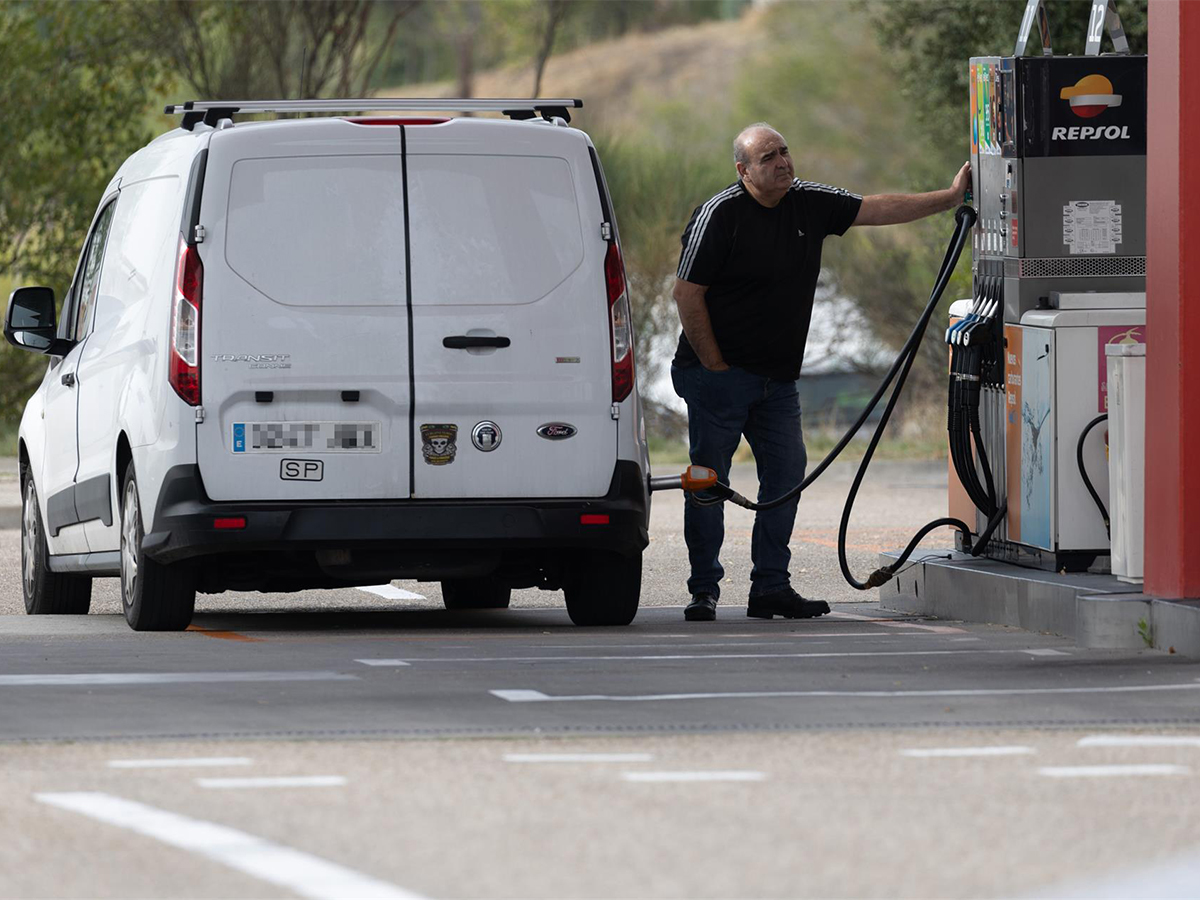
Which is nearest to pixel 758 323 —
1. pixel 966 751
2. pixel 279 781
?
pixel 966 751

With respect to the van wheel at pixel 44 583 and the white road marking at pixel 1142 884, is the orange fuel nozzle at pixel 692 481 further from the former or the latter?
the white road marking at pixel 1142 884

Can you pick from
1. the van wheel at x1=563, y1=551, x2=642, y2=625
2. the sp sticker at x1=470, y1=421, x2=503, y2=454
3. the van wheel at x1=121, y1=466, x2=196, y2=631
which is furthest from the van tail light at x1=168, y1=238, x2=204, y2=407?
the van wheel at x1=563, y1=551, x2=642, y2=625

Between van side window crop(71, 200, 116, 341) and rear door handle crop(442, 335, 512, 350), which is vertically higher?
van side window crop(71, 200, 116, 341)

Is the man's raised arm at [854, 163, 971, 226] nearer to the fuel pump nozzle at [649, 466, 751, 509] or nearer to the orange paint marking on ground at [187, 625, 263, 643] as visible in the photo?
the fuel pump nozzle at [649, 466, 751, 509]

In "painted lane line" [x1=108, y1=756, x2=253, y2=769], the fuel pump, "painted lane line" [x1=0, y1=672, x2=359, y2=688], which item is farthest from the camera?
the fuel pump

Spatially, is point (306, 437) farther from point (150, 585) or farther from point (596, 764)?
point (596, 764)

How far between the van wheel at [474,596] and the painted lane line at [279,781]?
19.0 ft

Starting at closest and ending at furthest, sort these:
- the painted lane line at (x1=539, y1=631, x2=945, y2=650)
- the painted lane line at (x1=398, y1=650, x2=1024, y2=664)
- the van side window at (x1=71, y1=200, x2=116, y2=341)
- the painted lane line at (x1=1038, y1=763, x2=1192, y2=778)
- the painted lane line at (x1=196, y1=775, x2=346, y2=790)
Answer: the painted lane line at (x1=196, y1=775, x2=346, y2=790), the painted lane line at (x1=1038, y1=763, x2=1192, y2=778), the painted lane line at (x1=398, y1=650, x2=1024, y2=664), the painted lane line at (x1=539, y1=631, x2=945, y2=650), the van side window at (x1=71, y1=200, x2=116, y2=341)

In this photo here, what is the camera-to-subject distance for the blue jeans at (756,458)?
10.7 m

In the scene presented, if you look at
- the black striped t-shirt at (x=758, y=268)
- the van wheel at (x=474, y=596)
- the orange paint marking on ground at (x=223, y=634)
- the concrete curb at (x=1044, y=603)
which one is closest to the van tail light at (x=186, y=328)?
the orange paint marking on ground at (x=223, y=634)

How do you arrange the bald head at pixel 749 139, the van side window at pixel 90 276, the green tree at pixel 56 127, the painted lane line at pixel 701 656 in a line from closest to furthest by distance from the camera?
the painted lane line at pixel 701 656 < the bald head at pixel 749 139 < the van side window at pixel 90 276 < the green tree at pixel 56 127

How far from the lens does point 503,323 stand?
9.48 metres

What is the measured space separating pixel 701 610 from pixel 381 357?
2.15 m

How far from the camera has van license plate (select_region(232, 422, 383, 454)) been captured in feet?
30.8
